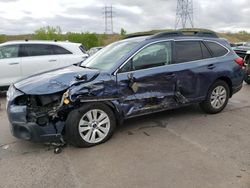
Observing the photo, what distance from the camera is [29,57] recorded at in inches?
360

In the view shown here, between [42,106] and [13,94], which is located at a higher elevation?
[13,94]

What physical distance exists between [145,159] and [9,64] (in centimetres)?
636

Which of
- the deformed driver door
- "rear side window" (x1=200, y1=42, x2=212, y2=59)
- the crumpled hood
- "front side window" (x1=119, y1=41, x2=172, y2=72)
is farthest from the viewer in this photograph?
"rear side window" (x1=200, y1=42, x2=212, y2=59)

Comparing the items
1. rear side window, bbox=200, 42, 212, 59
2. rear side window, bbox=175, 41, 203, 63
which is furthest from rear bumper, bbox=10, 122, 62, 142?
rear side window, bbox=200, 42, 212, 59

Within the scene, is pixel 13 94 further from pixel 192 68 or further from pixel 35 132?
pixel 192 68

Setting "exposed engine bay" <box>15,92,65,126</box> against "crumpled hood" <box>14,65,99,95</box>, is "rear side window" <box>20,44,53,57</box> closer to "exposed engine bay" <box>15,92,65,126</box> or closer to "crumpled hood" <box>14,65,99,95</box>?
"crumpled hood" <box>14,65,99,95</box>

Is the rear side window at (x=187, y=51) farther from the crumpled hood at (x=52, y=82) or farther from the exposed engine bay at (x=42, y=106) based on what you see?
the exposed engine bay at (x=42, y=106)

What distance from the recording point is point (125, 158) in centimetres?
410

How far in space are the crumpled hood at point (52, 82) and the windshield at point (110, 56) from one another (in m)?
0.32

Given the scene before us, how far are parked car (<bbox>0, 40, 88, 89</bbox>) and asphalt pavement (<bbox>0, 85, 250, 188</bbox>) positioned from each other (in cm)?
367

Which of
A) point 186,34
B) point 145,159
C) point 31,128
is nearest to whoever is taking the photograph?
point 145,159

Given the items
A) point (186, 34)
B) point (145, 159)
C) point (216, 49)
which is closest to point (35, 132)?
point (145, 159)

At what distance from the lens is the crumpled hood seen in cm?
434

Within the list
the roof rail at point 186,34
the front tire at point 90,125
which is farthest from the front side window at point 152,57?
the front tire at point 90,125
